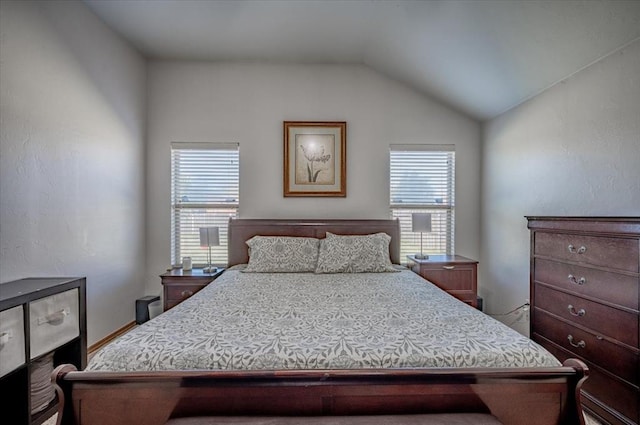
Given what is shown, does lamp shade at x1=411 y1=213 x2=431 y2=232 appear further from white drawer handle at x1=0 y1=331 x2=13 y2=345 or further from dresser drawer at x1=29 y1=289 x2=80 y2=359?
white drawer handle at x1=0 y1=331 x2=13 y2=345

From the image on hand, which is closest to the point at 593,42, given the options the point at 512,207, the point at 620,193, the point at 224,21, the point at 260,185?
the point at 620,193

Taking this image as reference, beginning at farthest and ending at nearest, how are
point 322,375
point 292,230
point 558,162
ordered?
point 292,230 → point 558,162 → point 322,375

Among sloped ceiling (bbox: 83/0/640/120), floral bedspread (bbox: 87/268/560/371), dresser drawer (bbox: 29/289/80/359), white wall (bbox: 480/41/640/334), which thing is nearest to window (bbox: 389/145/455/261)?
white wall (bbox: 480/41/640/334)

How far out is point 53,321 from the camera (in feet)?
6.53

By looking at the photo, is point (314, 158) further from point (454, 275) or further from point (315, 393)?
point (315, 393)

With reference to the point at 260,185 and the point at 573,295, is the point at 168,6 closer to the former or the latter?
the point at 260,185

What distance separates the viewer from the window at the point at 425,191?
3.80m

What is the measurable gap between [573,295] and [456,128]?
2360 mm

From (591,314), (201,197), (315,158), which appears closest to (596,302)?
(591,314)

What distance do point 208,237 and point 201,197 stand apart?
24.2 inches

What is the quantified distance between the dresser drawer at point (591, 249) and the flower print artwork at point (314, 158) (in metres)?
2.17

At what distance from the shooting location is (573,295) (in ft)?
6.52

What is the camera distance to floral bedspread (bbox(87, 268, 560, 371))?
1.28 m

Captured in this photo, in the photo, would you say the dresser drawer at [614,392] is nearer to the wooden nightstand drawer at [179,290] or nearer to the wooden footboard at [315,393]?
the wooden footboard at [315,393]
